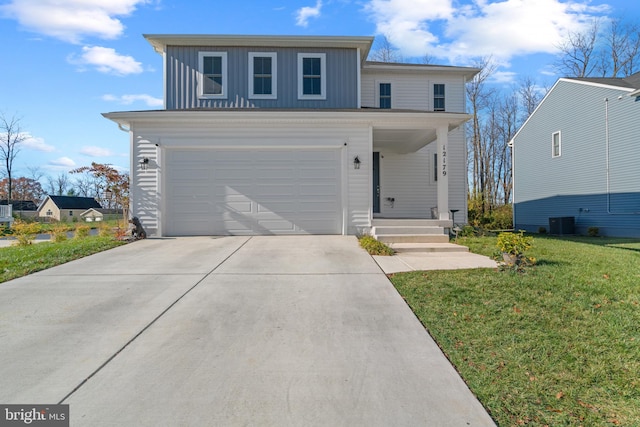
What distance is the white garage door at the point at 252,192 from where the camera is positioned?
9984mm

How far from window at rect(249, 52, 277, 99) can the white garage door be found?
307 cm

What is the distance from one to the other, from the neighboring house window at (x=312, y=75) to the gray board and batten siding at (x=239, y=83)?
0.14m

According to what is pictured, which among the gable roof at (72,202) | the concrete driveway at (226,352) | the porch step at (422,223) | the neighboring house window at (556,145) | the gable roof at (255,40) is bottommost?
the concrete driveway at (226,352)

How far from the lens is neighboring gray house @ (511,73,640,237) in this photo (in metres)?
12.9

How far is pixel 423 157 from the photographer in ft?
44.4

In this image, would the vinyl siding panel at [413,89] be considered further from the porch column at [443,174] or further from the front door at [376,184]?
the porch column at [443,174]

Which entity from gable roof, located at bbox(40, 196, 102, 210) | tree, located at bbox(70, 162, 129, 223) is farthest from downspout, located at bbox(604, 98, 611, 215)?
gable roof, located at bbox(40, 196, 102, 210)

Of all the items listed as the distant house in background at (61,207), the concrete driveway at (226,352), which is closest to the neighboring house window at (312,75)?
the concrete driveway at (226,352)

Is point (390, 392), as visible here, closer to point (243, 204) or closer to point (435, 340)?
point (435, 340)

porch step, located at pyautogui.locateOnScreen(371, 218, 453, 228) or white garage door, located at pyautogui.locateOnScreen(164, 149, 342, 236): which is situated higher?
white garage door, located at pyautogui.locateOnScreen(164, 149, 342, 236)

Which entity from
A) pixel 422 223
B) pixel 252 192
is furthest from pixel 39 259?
pixel 422 223

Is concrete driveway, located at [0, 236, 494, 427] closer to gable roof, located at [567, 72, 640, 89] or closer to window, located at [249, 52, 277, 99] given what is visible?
window, located at [249, 52, 277, 99]

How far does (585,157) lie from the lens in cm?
1473

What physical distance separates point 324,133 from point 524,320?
7385 mm
